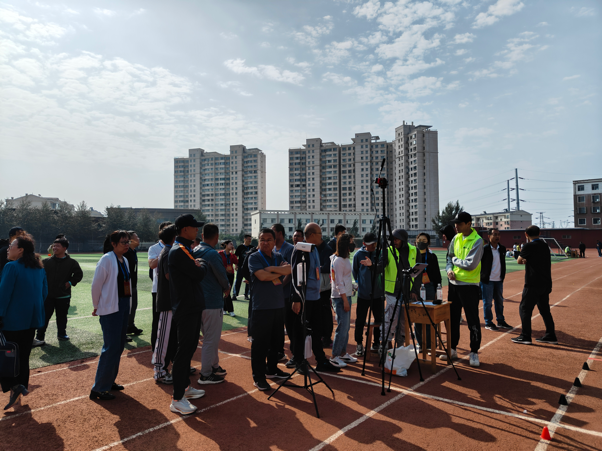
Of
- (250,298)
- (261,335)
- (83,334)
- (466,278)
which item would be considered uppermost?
(466,278)

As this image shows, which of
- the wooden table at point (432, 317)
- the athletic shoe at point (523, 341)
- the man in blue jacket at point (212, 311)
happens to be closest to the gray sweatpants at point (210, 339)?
the man in blue jacket at point (212, 311)

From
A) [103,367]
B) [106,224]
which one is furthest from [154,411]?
[106,224]

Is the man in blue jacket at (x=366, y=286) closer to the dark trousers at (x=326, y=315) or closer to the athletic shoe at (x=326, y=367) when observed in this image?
the dark trousers at (x=326, y=315)

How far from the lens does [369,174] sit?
12738 cm

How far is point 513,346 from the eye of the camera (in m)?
6.84

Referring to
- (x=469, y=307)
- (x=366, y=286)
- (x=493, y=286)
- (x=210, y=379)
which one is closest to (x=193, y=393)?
(x=210, y=379)

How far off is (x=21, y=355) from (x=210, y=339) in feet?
7.52

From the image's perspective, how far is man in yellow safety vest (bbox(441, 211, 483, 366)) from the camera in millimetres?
5719

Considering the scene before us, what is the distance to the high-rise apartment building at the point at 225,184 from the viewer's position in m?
144

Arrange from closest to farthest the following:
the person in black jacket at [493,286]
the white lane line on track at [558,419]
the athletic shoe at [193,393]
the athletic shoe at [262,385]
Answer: the white lane line on track at [558,419] < the athletic shoe at [193,393] < the athletic shoe at [262,385] < the person in black jacket at [493,286]

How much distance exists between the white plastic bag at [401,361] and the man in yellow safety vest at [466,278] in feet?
3.31

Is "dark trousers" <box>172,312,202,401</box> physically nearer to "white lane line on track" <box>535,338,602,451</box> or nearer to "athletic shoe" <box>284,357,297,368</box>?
"athletic shoe" <box>284,357,297,368</box>

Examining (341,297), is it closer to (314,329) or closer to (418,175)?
(314,329)

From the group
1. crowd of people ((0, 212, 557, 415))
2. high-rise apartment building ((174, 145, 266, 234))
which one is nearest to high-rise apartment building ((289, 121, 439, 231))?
high-rise apartment building ((174, 145, 266, 234))
